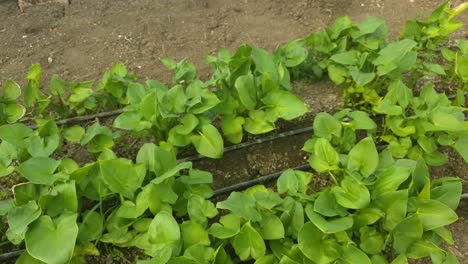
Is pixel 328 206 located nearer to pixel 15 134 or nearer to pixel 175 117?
pixel 175 117

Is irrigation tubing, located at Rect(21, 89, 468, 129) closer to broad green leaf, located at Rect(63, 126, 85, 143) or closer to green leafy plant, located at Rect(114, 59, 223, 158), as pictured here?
broad green leaf, located at Rect(63, 126, 85, 143)

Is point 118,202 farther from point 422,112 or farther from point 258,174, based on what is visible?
point 422,112

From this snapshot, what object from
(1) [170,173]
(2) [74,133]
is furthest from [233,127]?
(2) [74,133]

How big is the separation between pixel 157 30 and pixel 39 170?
1.53m

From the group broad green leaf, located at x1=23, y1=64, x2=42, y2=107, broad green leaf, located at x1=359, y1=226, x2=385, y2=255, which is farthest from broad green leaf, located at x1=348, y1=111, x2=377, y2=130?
broad green leaf, located at x1=23, y1=64, x2=42, y2=107

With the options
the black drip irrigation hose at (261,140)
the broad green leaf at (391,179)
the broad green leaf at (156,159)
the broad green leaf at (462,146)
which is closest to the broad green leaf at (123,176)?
the broad green leaf at (156,159)

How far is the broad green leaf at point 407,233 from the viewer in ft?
6.34

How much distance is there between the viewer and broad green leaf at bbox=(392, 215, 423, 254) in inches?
76.1

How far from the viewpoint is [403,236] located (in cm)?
198

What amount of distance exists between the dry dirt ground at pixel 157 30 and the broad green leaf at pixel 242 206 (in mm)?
649

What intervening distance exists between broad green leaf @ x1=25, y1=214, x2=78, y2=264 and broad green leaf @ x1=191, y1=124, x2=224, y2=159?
0.65 meters

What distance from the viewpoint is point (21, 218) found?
1.89m

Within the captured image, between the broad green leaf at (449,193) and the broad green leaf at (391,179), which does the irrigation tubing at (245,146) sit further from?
the broad green leaf at (391,179)

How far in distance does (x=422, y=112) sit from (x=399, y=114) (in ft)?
0.36
